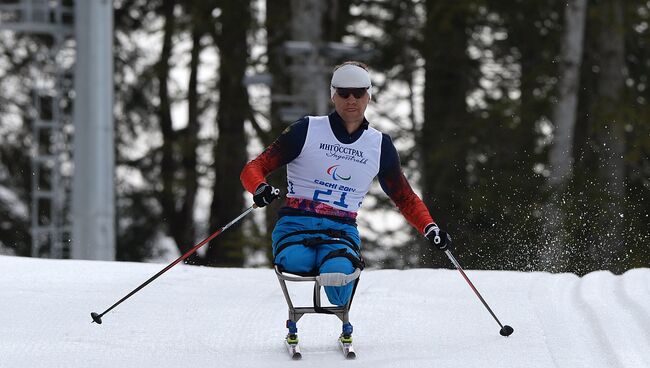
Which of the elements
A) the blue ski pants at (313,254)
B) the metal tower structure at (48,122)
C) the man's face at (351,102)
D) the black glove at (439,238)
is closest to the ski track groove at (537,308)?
the black glove at (439,238)

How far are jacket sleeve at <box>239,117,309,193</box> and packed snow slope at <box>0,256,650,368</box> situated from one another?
0.80 m

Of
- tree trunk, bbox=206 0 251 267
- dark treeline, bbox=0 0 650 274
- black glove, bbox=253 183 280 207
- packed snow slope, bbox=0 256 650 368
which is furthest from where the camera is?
tree trunk, bbox=206 0 251 267

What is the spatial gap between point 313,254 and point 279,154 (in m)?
0.47

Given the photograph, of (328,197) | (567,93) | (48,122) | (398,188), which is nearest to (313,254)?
(328,197)

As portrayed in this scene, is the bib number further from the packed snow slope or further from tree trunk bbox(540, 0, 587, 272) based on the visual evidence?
tree trunk bbox(540, 0, 587, 272)

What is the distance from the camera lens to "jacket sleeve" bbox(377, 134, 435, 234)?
5660 mm

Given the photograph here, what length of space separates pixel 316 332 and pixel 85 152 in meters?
9.54

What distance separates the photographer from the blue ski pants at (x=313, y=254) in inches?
209

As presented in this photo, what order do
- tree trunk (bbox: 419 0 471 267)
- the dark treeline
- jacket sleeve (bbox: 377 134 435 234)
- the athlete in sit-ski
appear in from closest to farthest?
the athlete in sit-ski, jacket sleeve (bbox: 377 134 435 234), the dark treeline, tree trunk (bbox: 419 0 471 267)

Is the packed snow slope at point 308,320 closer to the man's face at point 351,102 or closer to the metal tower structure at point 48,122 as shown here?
the man's face at point 351,102

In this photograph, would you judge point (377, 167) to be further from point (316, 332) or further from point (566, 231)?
point (566, 231)

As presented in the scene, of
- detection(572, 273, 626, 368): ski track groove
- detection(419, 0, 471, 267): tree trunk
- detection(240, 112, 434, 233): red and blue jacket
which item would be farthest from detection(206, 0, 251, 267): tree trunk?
Answer: detection(240, 112, 434, 233): red and blue jacket

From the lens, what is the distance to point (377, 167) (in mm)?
5617

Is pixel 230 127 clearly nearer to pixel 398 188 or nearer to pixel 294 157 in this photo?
pixel 398 188
